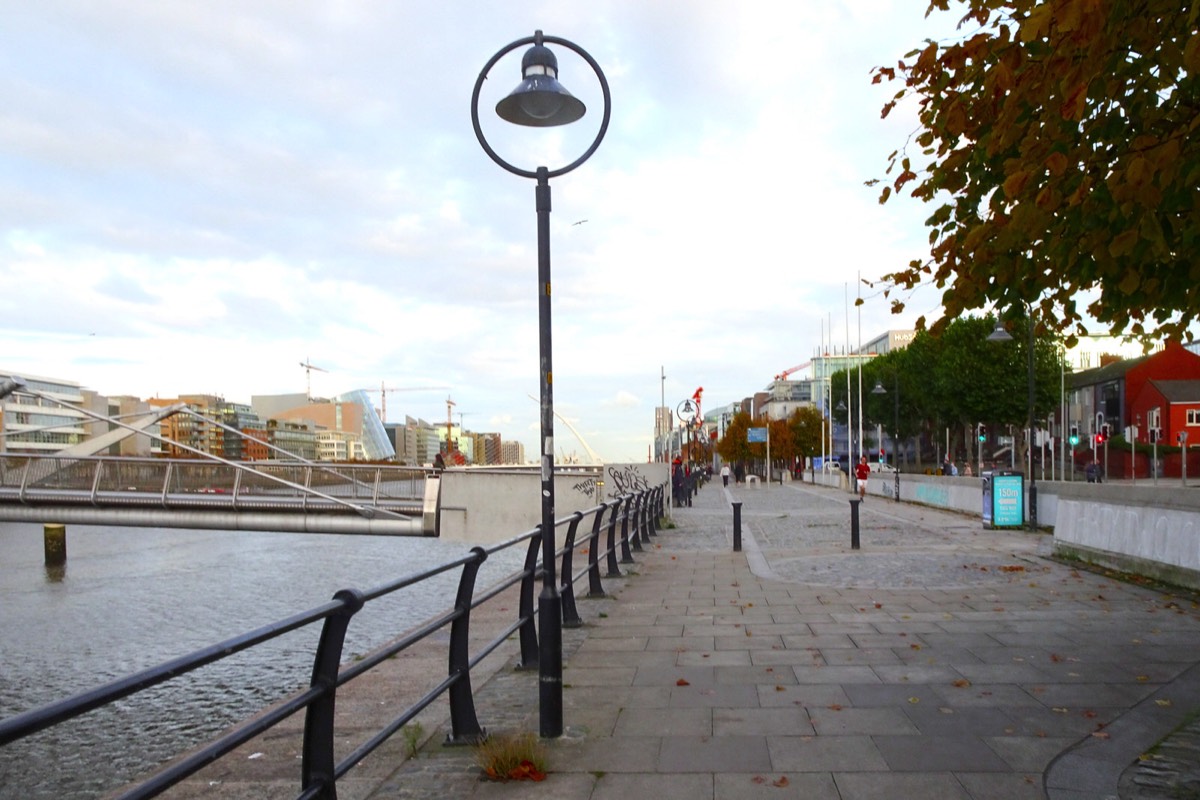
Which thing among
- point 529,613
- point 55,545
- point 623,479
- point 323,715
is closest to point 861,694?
point 529,613

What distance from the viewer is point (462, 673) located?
220 inches

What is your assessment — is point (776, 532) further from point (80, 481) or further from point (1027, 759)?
point (80, 481)

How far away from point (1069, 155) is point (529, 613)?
4.52 m

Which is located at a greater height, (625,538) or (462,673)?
(462,673)

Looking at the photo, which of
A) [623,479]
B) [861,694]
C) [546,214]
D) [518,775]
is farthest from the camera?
[623,479]

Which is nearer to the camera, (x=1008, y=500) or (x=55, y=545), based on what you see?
(x=1008, y=500)

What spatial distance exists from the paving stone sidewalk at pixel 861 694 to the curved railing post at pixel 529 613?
0.17 m

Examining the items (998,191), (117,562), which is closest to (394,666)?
(998,191)

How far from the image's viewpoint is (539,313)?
611 centimetres

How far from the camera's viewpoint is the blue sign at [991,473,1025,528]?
75.0ft

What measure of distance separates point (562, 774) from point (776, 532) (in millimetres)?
19528

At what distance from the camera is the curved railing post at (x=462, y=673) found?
5.59 meters

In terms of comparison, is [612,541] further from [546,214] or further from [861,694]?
[546,214]

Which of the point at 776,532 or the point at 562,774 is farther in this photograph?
the point at 776,532
